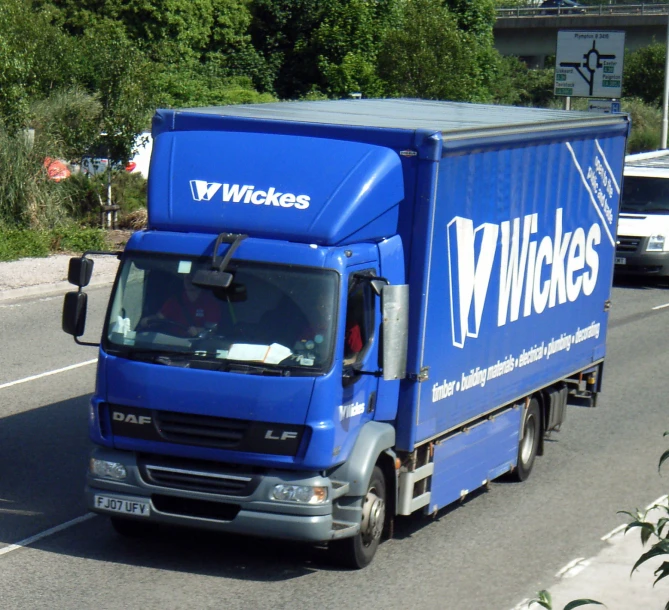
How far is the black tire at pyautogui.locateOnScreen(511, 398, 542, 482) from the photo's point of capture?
10.5 m

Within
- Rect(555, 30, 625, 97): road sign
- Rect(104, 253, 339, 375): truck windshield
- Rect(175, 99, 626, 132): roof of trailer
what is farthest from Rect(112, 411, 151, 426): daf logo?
Rect(555, 30, 625, 97): road sign

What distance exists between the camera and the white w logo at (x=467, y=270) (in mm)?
8344

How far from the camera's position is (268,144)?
25.6 feet

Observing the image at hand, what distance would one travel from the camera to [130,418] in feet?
24.6

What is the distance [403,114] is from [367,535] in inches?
135

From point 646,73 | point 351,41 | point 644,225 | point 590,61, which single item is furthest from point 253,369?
point 646,73

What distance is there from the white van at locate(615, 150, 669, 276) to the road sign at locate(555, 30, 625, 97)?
8.27 meters

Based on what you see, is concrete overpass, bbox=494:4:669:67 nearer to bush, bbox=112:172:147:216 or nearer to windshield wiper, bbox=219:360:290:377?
bush, bbox=112:172:147:216

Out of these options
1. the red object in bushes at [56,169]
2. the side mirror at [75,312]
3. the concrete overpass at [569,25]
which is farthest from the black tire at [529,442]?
the concrete overpass at [569,25]

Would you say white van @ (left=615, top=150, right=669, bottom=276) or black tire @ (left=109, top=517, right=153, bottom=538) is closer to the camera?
black tire @ (left=109, top=517, right=153, bottom=538)

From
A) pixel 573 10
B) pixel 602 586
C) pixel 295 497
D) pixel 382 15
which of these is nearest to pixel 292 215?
pixel 295 497

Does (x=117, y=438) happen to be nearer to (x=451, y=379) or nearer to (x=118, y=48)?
(x=451, y=379)

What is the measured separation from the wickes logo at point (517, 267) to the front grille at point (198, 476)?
1.99 metres

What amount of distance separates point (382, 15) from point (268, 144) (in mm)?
39033
